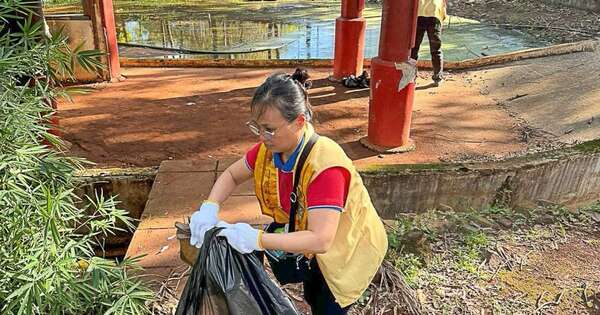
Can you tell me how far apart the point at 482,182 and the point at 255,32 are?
9672 millimetres

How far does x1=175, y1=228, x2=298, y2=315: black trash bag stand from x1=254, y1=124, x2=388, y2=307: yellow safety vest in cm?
22

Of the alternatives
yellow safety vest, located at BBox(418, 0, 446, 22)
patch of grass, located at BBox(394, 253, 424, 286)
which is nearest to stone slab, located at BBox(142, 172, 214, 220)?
patch of grass, located at BBox(394, 253, 424, 286)

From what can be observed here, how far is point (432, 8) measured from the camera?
7.35m

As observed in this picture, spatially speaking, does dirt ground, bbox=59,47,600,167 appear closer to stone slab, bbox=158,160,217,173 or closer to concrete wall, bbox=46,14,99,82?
concrete wall, bbox=46,14,99,82

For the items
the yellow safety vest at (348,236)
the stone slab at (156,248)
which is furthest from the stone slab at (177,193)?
the yellow safety vest at (348,236)

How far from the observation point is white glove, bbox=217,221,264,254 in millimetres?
1688

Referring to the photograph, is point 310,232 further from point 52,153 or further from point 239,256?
point 52,153

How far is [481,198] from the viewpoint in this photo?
4.11m

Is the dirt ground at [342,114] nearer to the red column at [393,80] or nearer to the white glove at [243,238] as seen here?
the red column at [393,80]

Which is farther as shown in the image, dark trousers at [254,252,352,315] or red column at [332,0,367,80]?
red column at [332,0,367,80]

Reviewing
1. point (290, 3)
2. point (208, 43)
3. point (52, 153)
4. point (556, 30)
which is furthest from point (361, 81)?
point (290, 3)

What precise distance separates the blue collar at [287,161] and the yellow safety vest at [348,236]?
0.04 m

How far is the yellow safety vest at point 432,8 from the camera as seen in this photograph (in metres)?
7.33

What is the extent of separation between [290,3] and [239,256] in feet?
57.9
